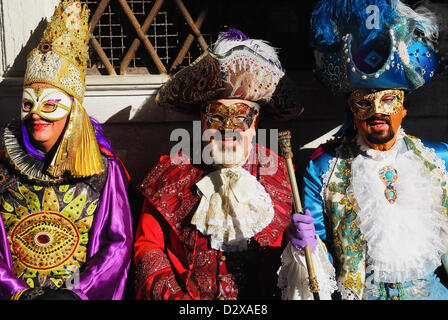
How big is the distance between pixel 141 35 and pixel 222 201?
1.53 metres

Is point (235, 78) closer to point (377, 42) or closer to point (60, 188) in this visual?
point (377, 42)

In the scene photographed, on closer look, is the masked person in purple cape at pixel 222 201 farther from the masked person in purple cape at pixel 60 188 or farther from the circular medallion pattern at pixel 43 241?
the circular medallion pattern at pixel 43 241

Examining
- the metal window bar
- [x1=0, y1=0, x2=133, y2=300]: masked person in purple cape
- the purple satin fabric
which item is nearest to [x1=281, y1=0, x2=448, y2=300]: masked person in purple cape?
the purple satin fabric

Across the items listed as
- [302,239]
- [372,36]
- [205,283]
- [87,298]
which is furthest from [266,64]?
[87,298]

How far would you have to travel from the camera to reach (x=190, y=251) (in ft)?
9.86

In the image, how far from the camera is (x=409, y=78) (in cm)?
298

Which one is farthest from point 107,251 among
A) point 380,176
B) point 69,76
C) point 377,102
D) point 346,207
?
point 377,102

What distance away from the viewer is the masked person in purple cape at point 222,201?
116 inches

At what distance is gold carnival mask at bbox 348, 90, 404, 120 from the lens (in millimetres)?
2994

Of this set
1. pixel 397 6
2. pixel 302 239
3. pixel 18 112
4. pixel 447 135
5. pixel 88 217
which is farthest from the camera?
pixel 447 135

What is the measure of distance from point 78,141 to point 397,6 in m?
1.93

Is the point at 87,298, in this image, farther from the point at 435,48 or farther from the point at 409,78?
the point at 435,48

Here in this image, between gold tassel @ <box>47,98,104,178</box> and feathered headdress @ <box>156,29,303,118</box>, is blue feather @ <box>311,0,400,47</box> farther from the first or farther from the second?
gold tassel @ <box>47,98,104,178</box>

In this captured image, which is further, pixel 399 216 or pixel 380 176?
pixel 380 176
